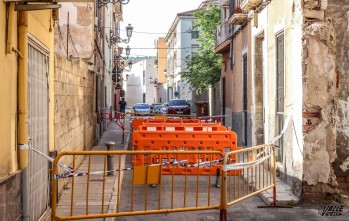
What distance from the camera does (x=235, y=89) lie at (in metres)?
20.1

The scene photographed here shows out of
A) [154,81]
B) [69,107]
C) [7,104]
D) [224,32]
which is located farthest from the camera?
[154,81]

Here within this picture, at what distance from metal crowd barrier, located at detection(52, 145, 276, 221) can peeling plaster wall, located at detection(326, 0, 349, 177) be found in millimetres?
1166

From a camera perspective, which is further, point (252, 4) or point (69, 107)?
point (252, 4)

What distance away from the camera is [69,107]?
11.5 metres

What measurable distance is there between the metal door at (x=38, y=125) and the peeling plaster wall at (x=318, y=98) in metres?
4.06

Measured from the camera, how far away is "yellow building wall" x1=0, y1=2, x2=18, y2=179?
5395 millimetres

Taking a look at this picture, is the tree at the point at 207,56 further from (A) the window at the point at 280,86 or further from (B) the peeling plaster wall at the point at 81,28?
(A) the window at the point at 280,86

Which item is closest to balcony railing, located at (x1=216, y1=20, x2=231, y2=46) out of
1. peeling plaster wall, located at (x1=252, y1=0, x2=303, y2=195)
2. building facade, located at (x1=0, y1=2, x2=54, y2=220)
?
peeling plaster wall, located at (x1=252, y1=0, x2=303, y2=195)

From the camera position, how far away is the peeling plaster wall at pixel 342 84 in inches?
379

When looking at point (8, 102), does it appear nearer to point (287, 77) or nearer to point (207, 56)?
point (287, 77)

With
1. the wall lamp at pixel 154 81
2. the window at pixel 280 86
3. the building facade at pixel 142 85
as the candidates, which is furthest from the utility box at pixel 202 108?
the building facade at pixel 142 85

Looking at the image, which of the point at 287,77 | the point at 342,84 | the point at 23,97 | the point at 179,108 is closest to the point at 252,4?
the point at 287,77

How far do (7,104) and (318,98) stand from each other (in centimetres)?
538

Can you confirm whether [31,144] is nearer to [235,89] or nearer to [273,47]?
[273,47]
